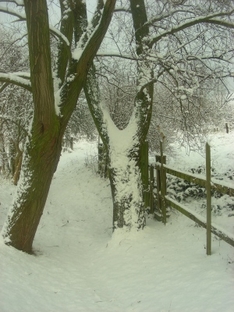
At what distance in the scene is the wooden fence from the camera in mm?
4429

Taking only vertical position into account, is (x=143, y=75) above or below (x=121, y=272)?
above

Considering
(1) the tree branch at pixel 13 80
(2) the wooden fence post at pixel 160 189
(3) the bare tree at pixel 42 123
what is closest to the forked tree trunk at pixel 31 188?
(3) the bare tree at pixel 42 123

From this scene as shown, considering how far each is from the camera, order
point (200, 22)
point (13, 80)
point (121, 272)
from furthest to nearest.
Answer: point (200, 22) → point (13, 80) → point (121, 272)

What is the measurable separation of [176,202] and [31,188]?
2.78 metres

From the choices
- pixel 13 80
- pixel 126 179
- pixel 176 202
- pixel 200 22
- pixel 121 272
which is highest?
pixel 200 22

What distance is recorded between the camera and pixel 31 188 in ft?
17.5

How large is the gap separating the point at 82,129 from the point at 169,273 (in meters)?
12.7

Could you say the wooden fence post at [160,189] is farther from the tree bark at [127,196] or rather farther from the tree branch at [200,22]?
the tree branch at [200,22]

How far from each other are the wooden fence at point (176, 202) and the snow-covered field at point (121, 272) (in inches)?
12.5

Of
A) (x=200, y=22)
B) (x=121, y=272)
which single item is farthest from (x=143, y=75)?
(x=121, y=272)

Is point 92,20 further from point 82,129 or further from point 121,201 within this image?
point 82,129

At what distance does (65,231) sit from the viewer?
313 inches

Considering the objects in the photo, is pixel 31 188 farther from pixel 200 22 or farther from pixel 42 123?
pixel 200 22

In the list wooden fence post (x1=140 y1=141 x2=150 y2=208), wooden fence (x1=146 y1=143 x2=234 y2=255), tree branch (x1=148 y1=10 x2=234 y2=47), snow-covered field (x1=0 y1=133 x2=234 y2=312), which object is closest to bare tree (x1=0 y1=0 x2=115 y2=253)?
snow-covered field (x1=0 y1=133 x2=234 y2=312)
